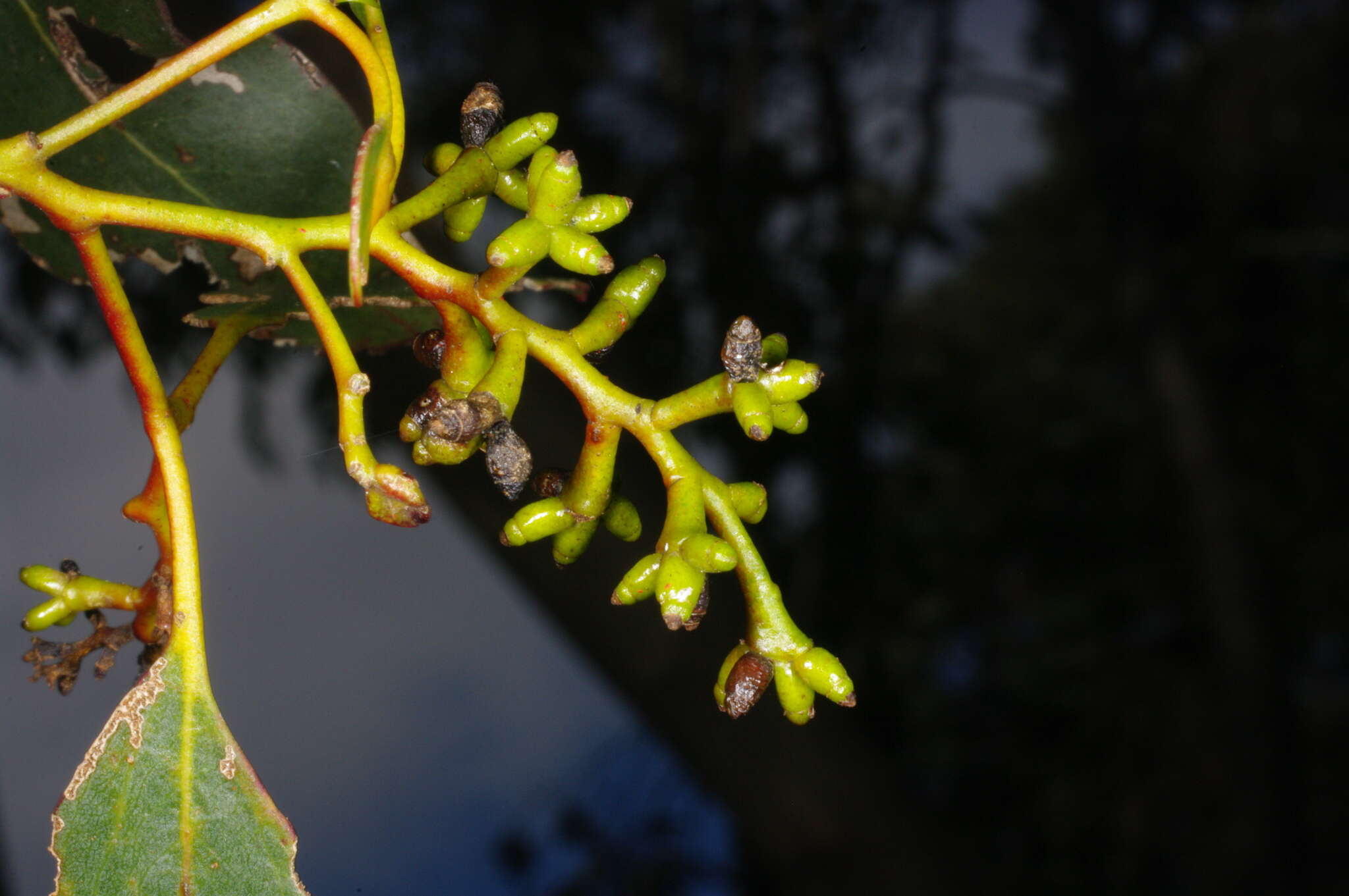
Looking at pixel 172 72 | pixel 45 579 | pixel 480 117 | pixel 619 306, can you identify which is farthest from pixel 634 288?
pixel 45 579

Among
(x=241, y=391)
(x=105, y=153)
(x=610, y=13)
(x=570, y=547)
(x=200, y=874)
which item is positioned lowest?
(x=200, y=874)

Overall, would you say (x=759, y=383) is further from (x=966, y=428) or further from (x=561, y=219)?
(x=966, y=428)

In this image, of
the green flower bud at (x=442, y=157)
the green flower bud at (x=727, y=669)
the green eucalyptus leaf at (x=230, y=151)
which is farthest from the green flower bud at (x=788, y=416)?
the green eucalyptus leaf at (x=230, y=151)

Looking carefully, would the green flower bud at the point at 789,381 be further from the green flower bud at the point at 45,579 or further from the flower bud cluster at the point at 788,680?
the green flower bud at the point at 45,579

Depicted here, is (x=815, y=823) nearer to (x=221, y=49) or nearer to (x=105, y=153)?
(x=105, y=153)

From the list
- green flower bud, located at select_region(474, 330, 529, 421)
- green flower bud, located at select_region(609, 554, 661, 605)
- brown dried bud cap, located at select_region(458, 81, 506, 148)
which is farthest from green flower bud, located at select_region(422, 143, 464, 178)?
green flower bud, located at select_region(609, 554, 661, 605)

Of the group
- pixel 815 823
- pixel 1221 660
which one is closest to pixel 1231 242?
pixel 1221 660

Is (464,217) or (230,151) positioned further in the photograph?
(230,151)
